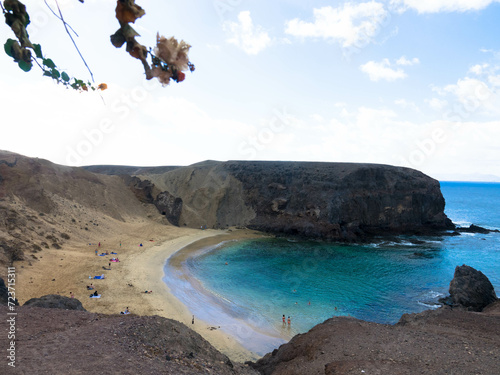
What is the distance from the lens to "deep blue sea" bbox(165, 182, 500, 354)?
19.2m

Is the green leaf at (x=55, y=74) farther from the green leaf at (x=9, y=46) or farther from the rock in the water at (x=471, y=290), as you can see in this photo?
the rock in the water at (x=471, y=290)

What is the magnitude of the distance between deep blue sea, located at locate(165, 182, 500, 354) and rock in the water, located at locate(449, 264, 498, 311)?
95.7 inches

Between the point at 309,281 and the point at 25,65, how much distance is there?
88.2 ft

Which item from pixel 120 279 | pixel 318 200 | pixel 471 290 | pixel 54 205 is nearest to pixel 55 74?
pixel 120 279

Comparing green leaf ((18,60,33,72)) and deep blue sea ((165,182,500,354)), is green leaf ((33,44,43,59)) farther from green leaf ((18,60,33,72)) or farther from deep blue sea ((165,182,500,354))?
deep blue sea ((165,182,500,354))

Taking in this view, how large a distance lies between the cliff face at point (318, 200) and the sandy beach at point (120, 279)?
15.2 meters

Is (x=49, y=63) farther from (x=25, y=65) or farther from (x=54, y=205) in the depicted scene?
(x=54, y=205)

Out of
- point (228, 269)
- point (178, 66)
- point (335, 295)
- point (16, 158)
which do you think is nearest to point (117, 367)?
point (178, 66)

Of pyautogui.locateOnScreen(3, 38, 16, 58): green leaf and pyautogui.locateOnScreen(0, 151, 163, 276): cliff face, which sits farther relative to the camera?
pyautogui.locateOnScreen(0, 151, 163, 276): cliff face

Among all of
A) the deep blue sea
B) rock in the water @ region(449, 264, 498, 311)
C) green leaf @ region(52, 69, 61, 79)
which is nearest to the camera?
green leaf @ region(52, 69, 61, 79)

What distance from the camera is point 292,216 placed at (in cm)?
4647

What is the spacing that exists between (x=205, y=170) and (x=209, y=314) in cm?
4024

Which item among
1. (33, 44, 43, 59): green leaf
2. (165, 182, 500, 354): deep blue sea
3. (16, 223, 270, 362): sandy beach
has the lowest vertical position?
(165, 182, 500, 354): deep blue sea

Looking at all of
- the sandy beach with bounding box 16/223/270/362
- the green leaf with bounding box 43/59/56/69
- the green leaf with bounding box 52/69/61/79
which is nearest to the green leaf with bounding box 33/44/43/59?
the green leaf with bounding box 43/59/56/69
